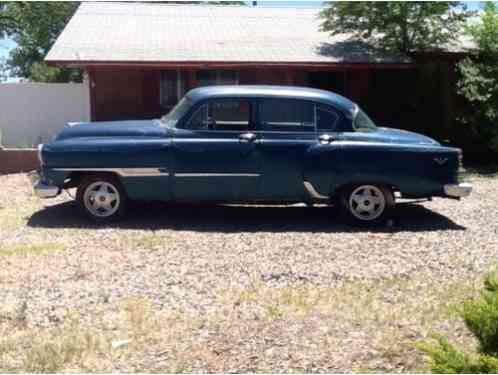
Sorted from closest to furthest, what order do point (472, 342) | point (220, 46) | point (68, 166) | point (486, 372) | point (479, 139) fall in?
point (486, 372) < point (472, 342) < point (68, 166) < point (479, 139) < point (220, 46)

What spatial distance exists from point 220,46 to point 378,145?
8.62m

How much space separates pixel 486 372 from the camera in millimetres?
3018

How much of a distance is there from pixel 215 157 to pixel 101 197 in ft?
5.08

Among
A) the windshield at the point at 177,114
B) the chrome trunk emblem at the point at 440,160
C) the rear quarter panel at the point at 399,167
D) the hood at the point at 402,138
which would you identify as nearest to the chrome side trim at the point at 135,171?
the windshield at the point at 177,114

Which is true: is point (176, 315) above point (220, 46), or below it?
below

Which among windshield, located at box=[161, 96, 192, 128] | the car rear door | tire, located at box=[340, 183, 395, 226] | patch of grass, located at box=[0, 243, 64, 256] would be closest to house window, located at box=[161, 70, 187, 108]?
windshield, located at box=[161, 96, 192, 128]

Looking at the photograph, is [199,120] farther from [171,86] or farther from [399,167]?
[171,86]

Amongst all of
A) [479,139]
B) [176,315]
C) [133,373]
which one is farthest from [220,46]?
[133,373]

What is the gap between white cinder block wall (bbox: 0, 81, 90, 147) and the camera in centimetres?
1689

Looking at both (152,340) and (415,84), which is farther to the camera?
(415,84)

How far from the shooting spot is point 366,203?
8828mm

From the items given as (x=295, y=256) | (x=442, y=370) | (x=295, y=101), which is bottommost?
(x=295, y=256)

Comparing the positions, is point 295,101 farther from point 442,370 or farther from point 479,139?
point 479,139

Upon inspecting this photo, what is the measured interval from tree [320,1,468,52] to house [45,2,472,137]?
1.17ft
